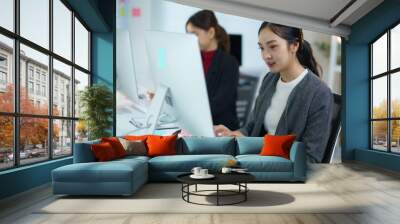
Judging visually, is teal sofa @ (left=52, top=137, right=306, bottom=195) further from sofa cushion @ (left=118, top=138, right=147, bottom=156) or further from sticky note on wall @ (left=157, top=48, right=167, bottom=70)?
sticky note on wall @ (left=157, top=48, right=167, bottom=70)

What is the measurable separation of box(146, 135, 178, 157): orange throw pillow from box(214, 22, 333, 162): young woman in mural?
2064mm

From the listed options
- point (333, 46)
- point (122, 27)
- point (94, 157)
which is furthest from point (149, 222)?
point (333, 46)

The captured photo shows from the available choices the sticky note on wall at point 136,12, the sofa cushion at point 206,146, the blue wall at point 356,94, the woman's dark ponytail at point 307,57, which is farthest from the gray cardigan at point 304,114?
the sticky note on wall at point 136,12

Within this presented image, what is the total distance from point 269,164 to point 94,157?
102 inches

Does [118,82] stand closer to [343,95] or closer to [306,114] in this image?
[306,114]

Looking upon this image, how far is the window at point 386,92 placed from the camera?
7.84 metres

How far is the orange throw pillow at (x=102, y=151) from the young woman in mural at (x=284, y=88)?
3251 millimetres

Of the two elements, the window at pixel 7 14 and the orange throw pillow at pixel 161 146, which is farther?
the orange throw pillow at pixel 161 146

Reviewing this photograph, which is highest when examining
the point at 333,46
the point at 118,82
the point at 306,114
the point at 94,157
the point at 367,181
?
the point at 333,46

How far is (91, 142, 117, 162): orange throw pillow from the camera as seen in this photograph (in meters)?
5.47

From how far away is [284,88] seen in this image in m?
8.31

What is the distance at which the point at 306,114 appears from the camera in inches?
322

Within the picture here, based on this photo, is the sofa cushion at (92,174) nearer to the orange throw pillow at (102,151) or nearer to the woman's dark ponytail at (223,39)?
the orange throw pillow at (102,151)

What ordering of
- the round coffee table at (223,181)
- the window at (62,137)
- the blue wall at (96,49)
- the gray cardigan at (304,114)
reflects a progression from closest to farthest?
1. the round coffee table at (223,181)
2. the blue wall at (96,49)
3. the window at (62,137)
4. the gray cardigan at (304,114)
